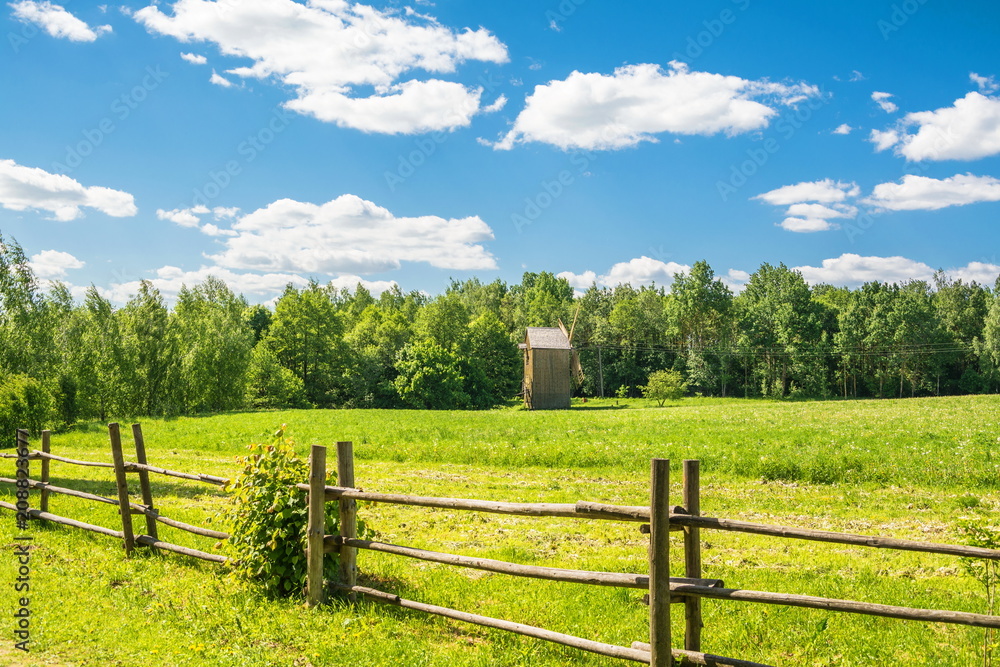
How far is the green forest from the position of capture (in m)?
51.4

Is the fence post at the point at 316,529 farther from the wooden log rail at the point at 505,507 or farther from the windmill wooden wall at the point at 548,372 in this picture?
the windmill wooden wall at the point at 548,372

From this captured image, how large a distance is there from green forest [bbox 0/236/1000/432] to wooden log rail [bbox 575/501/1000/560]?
160 feet

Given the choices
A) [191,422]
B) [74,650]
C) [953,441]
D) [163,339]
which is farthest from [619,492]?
[163,339]

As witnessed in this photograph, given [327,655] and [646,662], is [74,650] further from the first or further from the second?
[646,662]

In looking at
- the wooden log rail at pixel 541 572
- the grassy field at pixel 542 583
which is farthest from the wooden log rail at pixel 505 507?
the grassy field at pixel 542 583

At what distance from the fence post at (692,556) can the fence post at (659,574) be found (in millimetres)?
306

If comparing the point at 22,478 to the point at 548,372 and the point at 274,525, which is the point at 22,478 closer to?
the point at 274,525

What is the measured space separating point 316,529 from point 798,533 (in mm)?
4769

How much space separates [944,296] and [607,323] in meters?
48.8

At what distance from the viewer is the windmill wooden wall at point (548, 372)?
62.5 m

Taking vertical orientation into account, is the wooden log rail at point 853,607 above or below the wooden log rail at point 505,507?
below

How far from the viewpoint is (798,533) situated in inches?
200

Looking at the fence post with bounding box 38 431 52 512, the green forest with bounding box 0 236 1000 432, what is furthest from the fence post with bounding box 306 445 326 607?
the green forest with bounding box 0 236 1000 432

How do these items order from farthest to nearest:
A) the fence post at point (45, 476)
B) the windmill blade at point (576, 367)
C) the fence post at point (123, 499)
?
the windmill blade at point (576, 367) < the fence post at point (45, 476) < the fence post at point (123, 499)
